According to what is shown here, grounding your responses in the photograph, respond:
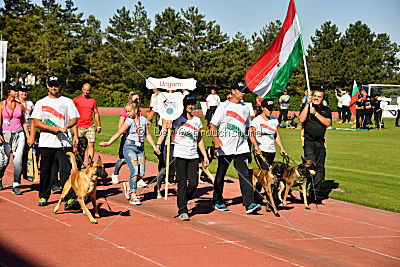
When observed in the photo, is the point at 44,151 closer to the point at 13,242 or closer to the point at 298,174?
the point at 13,242

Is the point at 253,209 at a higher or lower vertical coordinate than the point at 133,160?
lower

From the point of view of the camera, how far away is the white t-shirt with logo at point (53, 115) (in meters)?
8.25

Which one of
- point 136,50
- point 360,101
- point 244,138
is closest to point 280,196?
point 244,138

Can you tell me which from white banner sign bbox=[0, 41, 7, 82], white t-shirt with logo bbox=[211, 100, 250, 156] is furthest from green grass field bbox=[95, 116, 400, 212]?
white banner sign bbox=[0, 41, 7, 82]

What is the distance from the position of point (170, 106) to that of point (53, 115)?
2.06 m

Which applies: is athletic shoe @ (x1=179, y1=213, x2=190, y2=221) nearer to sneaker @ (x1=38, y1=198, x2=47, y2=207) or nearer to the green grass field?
sneaker @ (x1=38, y1=198, x2=47, y2=207)

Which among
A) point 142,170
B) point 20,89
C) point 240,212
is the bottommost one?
point 240,212

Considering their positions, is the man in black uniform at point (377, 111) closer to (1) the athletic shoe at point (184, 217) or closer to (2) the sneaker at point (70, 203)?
(1) the athletic shoe at point (184, 217)

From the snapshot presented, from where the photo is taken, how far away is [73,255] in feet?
18.6

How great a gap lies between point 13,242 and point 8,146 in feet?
13.5

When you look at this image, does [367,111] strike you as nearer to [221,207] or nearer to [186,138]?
[221,207]

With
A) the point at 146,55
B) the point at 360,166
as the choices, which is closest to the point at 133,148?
the point at 360,166

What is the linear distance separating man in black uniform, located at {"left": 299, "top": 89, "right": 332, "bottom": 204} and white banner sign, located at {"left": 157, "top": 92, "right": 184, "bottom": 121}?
245 centimetres

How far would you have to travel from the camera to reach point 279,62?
34.2 feet
